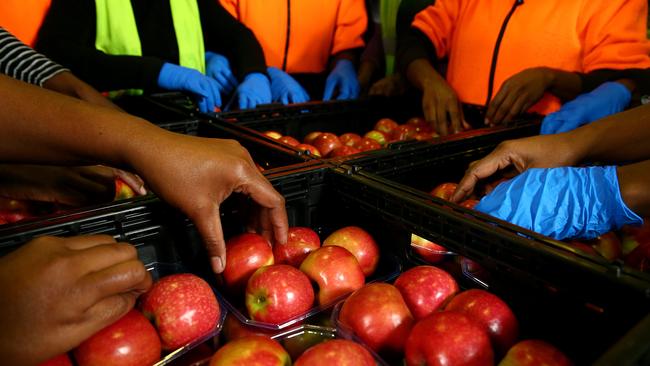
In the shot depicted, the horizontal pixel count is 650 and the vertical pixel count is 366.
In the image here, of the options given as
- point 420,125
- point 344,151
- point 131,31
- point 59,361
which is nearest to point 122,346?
point 59,361

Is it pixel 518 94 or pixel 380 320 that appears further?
pixel 518 94

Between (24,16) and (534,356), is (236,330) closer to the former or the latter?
(534,356)

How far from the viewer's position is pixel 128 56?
8.36 ft

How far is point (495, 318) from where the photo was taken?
0.88 m

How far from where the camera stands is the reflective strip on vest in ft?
8.68

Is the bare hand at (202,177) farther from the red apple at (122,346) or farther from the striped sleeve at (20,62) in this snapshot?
the striped sleeve at (20,62)

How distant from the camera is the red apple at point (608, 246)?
118 centimetres

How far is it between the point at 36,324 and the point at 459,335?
696mm

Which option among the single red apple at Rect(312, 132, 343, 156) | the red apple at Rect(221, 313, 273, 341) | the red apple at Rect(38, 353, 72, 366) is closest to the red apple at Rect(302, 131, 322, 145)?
the single red apple at Rect(312, 132, 343, 156)

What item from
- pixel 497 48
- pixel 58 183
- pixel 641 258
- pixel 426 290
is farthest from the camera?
pixel 497 48

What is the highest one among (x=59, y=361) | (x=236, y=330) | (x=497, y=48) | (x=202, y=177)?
(x=497, y=48)

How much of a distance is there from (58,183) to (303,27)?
2.55m

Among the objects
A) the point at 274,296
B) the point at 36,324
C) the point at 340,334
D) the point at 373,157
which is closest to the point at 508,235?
the point at 340,334

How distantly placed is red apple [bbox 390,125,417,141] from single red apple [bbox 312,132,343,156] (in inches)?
15.2
